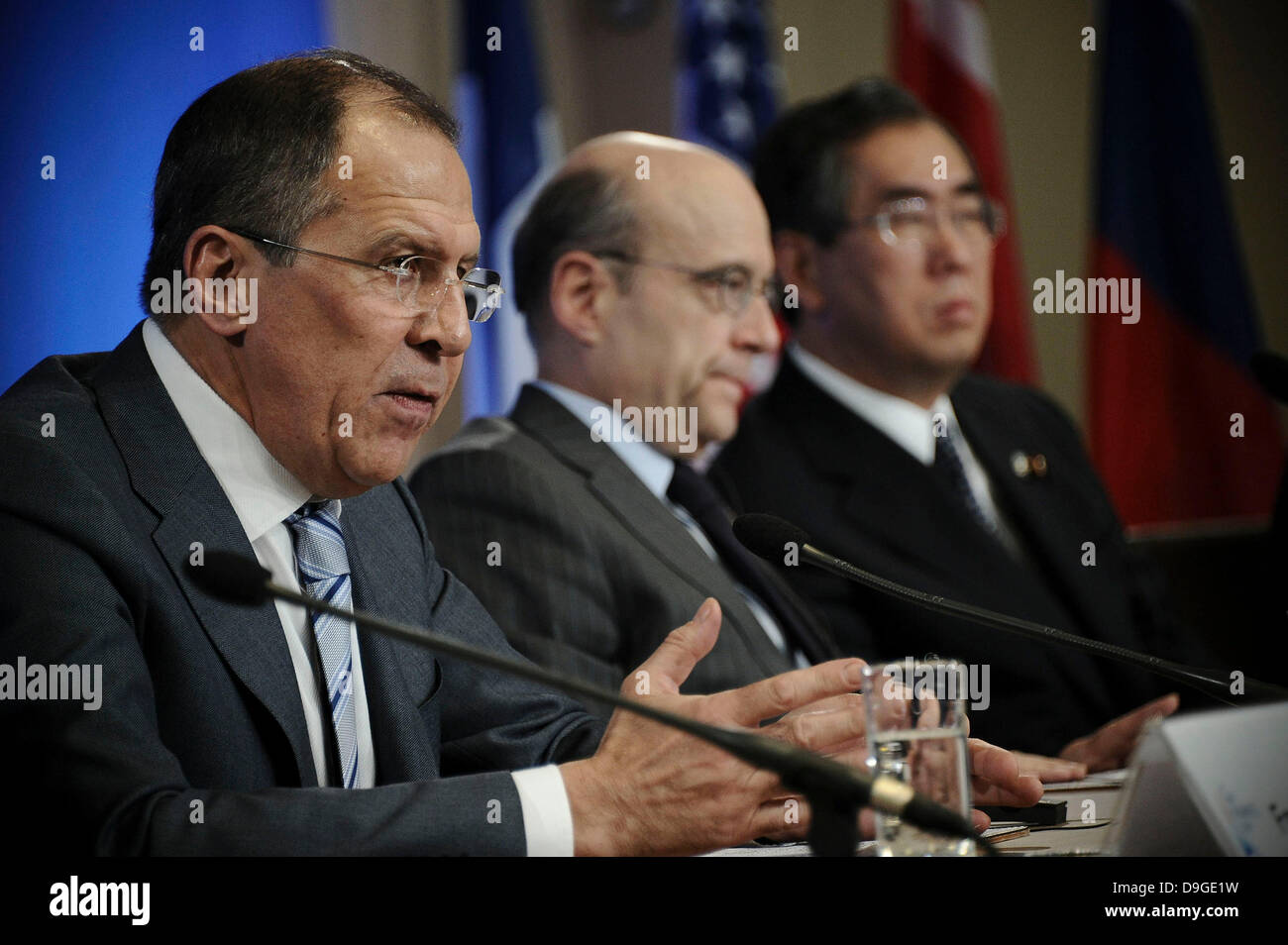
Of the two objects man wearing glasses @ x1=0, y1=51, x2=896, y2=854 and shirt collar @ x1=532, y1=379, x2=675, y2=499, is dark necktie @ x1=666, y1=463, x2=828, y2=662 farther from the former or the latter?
man wearing glasses @ x1=0, y1=51, x2=896, y2=854

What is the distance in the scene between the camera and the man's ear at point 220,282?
170 cm

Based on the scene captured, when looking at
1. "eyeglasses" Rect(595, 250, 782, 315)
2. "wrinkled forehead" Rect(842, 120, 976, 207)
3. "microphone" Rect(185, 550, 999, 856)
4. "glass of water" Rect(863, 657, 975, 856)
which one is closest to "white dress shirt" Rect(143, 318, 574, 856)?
"microphone" Rect(185, 550, 999, 856)

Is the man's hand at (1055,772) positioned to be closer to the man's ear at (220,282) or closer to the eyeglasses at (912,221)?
the man's ear at (220,282)

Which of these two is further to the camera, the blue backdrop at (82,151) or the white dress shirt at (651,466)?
the white dress shirt at (651,466)

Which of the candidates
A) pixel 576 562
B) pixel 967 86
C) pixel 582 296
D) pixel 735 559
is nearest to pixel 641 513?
pixel 576 562

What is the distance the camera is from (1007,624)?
5.27 feet

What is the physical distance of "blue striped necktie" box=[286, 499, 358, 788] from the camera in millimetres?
1640

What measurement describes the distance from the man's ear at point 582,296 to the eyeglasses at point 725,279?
0.13 feet

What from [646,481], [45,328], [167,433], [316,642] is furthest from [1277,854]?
[45,328]

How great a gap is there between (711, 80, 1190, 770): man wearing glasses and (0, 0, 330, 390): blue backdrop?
128cm

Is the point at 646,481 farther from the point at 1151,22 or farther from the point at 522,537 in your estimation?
the point at 1151,22

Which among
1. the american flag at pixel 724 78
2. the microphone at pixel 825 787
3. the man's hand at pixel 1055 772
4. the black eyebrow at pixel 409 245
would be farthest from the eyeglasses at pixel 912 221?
the microphone at pixel 825 787

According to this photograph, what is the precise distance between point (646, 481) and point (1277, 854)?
5.04 ft
